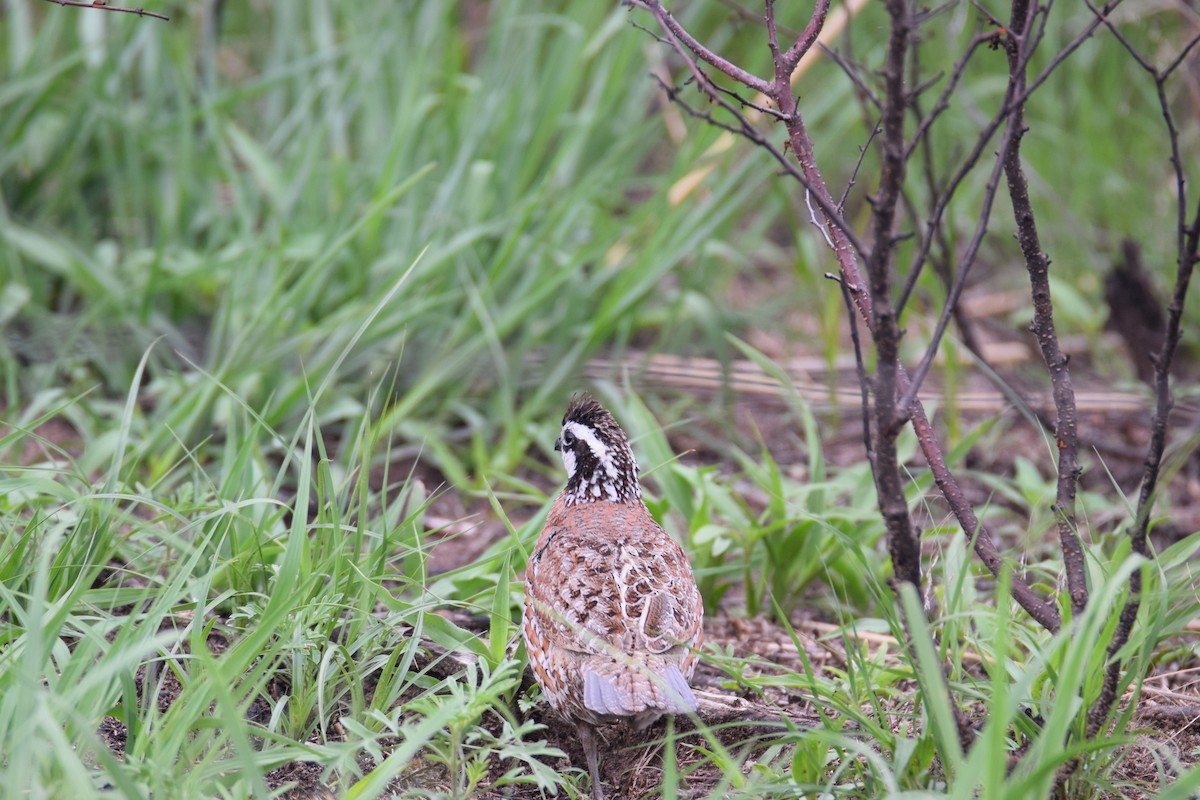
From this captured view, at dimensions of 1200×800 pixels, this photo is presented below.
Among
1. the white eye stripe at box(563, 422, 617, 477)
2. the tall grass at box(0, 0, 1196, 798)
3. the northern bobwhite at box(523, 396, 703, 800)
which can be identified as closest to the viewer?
the tall grass at box(0, 0, 1196, 798)

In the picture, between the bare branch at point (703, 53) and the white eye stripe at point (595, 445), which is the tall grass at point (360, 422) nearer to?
the white eye stripe at point (595, 445)

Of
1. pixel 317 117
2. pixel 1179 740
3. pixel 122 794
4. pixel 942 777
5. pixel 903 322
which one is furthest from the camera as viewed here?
pixel 317 117

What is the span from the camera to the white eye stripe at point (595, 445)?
11.6 feet

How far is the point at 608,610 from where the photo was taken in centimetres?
297

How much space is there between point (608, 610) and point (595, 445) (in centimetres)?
72

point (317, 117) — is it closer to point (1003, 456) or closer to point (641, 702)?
point (1003, 456)

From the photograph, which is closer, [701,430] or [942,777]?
[942,777]

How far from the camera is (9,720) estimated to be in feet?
7.47

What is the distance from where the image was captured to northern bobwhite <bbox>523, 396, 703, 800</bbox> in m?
2.73

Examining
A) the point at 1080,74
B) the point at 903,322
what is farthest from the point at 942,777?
the point at 1080,74

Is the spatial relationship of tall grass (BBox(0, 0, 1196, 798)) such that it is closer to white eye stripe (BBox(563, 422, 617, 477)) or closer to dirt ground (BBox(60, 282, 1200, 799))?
dirt ground (BBox(60, 282, 1200, 799))

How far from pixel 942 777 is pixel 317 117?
5.26 meters

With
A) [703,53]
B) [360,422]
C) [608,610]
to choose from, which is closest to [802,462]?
[360,422]

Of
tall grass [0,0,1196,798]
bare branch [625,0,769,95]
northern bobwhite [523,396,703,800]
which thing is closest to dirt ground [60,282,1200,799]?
tall grass [0,0,1196,798]
